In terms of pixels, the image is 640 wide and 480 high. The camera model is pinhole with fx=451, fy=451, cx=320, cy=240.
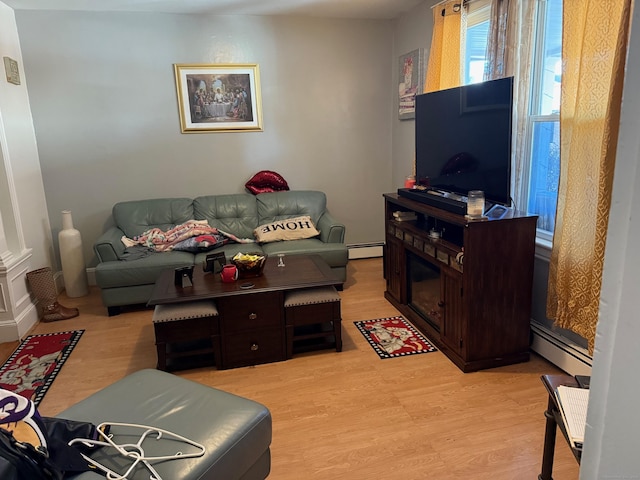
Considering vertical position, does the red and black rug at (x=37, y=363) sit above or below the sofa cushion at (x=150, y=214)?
below

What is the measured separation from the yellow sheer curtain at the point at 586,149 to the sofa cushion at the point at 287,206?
7.92ft

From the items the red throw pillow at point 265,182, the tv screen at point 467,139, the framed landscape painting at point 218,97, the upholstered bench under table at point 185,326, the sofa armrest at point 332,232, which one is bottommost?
the upholstered bench under table at point 185,326

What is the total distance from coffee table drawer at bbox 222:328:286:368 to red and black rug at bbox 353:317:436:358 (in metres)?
0.63

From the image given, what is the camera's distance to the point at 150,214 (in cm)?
418

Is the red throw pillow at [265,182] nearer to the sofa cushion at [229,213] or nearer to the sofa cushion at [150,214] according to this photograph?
the sofa cushion at [229,213]

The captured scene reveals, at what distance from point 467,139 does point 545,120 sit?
446mm

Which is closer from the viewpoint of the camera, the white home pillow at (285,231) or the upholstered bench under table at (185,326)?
the upholstered bench under table at (185,326)

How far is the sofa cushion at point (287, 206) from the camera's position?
14.4 feet

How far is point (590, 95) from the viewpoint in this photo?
2.11 meters

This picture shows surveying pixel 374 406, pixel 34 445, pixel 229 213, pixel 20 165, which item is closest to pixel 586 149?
pixel 374 406

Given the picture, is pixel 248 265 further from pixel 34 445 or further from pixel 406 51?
pixel 406 51

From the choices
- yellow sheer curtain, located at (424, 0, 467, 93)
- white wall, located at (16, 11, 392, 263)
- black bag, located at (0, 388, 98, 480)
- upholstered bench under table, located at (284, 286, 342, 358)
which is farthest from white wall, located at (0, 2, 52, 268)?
yellow sheer curtain, located at (424, 0, 467, 93)

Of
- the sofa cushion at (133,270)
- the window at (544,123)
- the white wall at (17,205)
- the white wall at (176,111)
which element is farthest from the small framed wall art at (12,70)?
the window at (544,123)

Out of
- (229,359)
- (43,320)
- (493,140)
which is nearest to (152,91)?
(43,320)
